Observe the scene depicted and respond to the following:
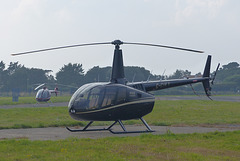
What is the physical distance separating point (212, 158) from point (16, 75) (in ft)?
374

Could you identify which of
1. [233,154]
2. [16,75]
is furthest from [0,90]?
[233,154]

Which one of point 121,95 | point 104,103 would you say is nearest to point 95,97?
point 104,103

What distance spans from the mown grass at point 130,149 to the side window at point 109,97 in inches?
103

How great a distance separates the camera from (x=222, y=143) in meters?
11.8

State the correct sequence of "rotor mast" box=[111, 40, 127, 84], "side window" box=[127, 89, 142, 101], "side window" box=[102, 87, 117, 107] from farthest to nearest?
"rotor mast" box=[111, 40, 127, 84] → "side window" box=[127, 89, 142, 101] → "side window" box=[102, 87, 117, 107]

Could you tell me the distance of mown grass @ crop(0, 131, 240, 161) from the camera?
9.29m

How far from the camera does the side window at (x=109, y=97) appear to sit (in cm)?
1507

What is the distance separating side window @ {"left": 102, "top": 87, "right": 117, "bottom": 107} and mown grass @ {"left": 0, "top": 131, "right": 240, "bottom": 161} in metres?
2.62

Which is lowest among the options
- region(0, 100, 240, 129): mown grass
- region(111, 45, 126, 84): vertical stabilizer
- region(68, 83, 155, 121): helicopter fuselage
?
region(0, 100, 240, 129): mown grass

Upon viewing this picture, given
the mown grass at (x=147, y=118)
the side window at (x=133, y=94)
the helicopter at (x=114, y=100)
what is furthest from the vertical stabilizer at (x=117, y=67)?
the mown grass at (x=147, y=118)

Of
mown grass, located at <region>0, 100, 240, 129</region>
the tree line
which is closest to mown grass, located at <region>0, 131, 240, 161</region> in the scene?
mown grass, located at <region>0, 100, 240, 129</region>

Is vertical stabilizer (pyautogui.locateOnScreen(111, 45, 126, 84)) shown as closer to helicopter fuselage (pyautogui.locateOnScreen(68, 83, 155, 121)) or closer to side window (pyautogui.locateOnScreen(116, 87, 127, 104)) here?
helicopter fuselage (pyautogui.locateOnScreen(68, 83, 155, 121))

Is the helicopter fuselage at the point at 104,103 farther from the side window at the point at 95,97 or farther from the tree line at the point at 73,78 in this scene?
the tree line at the point at 73,78

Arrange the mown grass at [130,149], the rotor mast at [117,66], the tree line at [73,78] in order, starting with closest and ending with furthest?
the mown grass at [130,149], the rotor mast at [117,66], the tree line at [73,78]
